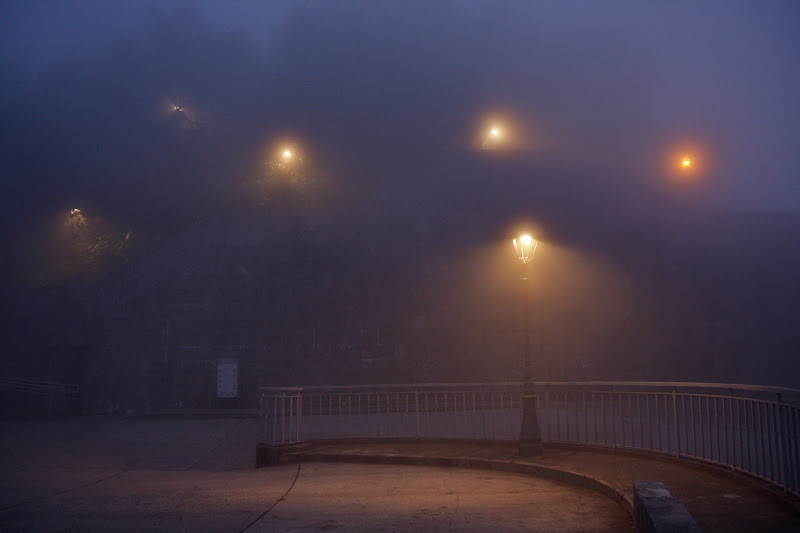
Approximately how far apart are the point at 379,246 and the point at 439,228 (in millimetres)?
2860

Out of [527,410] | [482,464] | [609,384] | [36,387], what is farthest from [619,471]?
[36,387]

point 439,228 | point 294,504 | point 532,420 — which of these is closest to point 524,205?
point 439,228

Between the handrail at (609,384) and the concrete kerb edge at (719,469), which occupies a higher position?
the handrail at (609,384)

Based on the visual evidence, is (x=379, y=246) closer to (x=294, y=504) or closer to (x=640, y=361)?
(x=640, y=361)

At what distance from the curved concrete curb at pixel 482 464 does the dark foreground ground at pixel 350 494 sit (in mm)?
39

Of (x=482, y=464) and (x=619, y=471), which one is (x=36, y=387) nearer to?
(x=482, y=464)

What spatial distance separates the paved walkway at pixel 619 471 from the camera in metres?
5.48

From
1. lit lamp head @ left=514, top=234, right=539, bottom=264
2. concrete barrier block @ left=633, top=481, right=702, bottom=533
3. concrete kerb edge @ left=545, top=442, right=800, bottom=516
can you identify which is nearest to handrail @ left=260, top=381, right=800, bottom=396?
concrete kerb edge @ left=545, top=442, right=800, bottom=516

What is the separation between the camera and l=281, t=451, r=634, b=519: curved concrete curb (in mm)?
7689

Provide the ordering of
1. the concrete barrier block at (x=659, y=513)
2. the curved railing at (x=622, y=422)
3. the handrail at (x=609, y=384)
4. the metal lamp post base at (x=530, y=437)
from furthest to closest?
the metal lamp post base at (x=530, y=437)
the curved railing at (x=622, y=422)
the handrail at (x=609, y=384)
the concrete barrier block at (x=659, y=513)

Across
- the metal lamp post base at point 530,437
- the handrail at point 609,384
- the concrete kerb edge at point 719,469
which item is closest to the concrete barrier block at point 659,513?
the concrete kerb edge at point 719,469

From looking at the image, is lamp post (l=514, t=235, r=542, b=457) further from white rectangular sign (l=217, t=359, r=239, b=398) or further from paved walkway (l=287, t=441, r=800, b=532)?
white rectangular sign (l=217, t=359, r=239, b=398)

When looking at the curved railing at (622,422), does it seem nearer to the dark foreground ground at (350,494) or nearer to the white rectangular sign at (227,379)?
the dark foreground ground at (350,494)

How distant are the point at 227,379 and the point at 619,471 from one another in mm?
18429
